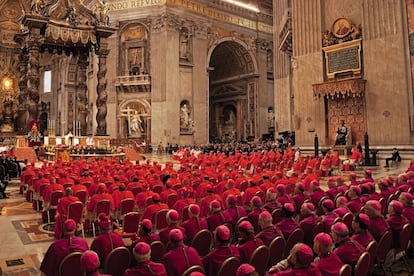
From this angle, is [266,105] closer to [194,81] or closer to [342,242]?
[194,81]

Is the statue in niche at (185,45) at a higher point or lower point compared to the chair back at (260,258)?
higher

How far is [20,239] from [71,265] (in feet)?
10.3

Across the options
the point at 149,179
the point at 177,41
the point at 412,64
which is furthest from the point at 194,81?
the point at 149,179

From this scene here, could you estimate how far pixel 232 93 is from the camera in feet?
132

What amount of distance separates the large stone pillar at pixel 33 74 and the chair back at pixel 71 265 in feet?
58.4

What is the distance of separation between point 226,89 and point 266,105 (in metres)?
5.63

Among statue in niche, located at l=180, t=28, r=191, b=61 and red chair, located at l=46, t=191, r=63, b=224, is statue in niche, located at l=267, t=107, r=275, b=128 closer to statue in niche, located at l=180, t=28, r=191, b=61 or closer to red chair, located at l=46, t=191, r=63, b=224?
statue in niche, located at l=180, t=28, r=191, b=61

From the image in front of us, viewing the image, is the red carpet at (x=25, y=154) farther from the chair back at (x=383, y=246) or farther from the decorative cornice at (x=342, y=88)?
the chair back at (x=383, y=246)

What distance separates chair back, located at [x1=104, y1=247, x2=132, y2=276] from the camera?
135 inches

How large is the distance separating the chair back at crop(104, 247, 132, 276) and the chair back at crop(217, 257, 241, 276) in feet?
3.18

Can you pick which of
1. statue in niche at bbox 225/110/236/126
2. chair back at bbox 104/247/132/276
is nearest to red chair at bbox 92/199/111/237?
chair back at bbox 104/247/132/276

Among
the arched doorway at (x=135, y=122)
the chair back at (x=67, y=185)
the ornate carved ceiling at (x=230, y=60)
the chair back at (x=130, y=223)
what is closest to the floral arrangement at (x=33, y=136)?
the arched doorway at (x=135, y=122)

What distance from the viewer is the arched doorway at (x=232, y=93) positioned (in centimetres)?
3766

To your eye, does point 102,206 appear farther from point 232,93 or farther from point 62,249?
point 232,93
